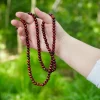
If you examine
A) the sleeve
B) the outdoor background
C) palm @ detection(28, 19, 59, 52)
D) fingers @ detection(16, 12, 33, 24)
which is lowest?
the outdoor background

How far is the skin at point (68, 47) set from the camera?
1.45 metres

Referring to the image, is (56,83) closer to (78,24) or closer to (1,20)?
(78,24)

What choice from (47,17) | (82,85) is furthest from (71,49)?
(82,85)

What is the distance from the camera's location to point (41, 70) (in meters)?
4.83

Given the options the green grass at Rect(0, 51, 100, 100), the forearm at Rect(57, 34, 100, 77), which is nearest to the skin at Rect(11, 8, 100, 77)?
the forearm at Rect(57, 34, 100, 77)

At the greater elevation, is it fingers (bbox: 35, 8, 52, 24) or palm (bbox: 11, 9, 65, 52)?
fingers (bbox: 35, 8, 52, 24)

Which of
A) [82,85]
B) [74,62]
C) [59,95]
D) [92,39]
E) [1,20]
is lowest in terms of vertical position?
[1,20]

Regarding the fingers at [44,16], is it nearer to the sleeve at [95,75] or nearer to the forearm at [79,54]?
the forearm at [79,54]

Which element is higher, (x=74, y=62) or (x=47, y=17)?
(x=47, y=17)

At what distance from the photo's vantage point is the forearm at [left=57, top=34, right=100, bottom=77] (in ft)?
4.74

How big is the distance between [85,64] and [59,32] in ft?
0.73

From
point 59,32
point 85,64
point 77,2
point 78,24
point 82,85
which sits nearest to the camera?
point 85,64

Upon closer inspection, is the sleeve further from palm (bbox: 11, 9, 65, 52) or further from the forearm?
palm (bbox: 11, 9, 65, 52)

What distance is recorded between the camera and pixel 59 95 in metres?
4.45
